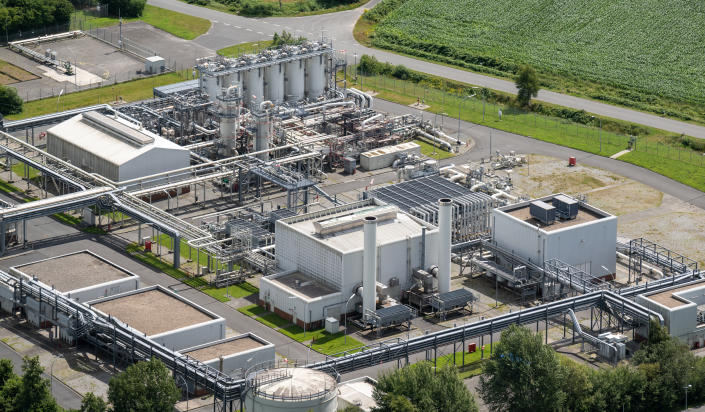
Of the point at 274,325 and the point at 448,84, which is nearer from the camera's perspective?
the point at 274,325

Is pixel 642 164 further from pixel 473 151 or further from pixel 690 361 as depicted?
pixel 690 361

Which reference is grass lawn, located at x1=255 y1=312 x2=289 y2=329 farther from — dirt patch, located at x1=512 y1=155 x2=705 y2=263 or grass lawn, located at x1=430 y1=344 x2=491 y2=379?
dirt patch, located at x1=512 y1=155 x2=705 y2=263

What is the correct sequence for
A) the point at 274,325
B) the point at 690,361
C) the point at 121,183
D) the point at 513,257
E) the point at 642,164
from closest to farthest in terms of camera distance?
the point at 690,361, the point at 274,325, the point at 513,257, the point at 121,183, the point at 642,164

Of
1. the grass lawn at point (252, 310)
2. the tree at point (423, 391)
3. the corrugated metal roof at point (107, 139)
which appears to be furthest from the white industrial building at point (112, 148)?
the tree at point (423, 391)

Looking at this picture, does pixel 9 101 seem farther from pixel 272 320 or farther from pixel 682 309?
pixel 682 309

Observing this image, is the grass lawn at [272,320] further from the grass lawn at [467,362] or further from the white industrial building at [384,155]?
the white industrial building at [384,155]

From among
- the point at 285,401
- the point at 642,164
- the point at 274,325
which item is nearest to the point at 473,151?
the point at 642,164

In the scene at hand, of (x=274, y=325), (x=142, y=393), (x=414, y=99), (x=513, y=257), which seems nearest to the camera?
(x=142, y=393)
